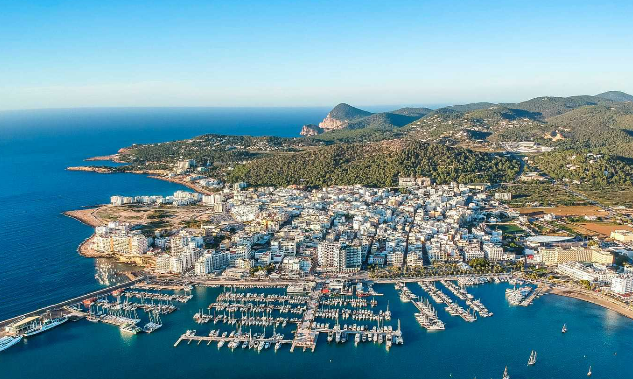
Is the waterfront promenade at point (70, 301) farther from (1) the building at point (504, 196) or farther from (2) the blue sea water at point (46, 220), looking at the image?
(1) the building at point (504, 196)

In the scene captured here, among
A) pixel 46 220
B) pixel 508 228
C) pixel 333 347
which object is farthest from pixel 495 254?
pixel 46 220

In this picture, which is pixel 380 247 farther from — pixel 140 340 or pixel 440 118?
pixel 440 118

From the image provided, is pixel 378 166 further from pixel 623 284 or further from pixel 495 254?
pixel 623 284

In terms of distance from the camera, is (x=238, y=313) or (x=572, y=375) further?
(x=238, y=313)

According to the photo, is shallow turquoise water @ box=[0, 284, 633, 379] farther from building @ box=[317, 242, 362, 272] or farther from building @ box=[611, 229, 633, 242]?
building @ box=[611, 229, 633, 242]

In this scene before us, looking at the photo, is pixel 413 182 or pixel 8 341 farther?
pixel 413 182

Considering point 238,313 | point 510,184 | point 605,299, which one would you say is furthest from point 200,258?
point 510,184

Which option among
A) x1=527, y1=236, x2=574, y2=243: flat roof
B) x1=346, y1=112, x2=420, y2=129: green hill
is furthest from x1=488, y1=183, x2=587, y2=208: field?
x1=346, y1=112, x2=420, y2=129: green hill

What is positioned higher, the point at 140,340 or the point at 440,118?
the point at 440,118
